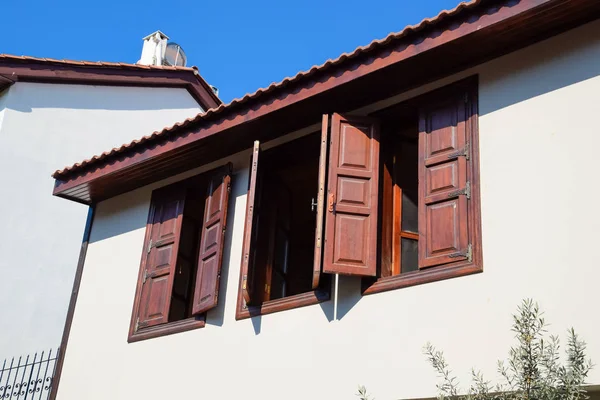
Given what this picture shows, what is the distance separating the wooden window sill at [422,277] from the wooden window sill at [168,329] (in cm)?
216

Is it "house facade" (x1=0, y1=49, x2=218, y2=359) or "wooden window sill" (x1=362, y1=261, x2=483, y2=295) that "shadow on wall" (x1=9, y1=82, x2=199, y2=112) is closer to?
"house facade" (x1=0, y1=49, x2=218, y2=359)

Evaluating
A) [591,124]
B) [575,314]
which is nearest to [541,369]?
[575,314]

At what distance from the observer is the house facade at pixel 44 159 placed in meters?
12.4

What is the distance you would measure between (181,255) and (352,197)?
3419 mm

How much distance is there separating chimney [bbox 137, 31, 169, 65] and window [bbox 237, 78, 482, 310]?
8485 mm

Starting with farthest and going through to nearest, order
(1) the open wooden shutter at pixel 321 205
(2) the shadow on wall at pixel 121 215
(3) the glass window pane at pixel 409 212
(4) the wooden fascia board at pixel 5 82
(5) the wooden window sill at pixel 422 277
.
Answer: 1. (4) the wooden fascia board at pixel 5 82
2. (2) the shadow on wall at pixel 121 215
3. (3) the glass window pane at pixel 409 212
4. (1) the open wooden shutter at pixel 321 205
5. (5) the wooden window sill at pixel 422 277

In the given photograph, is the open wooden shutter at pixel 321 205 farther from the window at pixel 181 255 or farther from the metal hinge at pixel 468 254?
the window at pixel 181 255

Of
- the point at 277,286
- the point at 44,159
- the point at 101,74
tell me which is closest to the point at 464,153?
the point at 277,286

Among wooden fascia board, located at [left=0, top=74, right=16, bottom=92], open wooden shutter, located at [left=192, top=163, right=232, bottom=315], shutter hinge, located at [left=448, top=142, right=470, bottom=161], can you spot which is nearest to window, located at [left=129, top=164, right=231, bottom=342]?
open wooden shutter, located at [left=192, top=163, right=232, bottom=315]

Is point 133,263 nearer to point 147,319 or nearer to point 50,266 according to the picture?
point 147,319

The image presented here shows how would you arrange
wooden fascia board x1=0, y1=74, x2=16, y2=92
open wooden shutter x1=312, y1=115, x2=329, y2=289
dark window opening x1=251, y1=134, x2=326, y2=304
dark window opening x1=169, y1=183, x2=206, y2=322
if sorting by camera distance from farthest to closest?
wooden fascia board x1=0, y1=74, x2=16, y2=92
dark window opening x1=169, y1=183, x2=206, y2=322
dark window opening x1=251, y1=134, x2=326, y2=304
open wooden shutter x1=312, y1=115, x2=329, y2=289

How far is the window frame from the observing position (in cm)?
648

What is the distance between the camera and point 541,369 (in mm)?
5113

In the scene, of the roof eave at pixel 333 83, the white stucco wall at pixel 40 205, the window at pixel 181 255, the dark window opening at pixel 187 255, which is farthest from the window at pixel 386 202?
the white stucco wall at pixel 40 205
